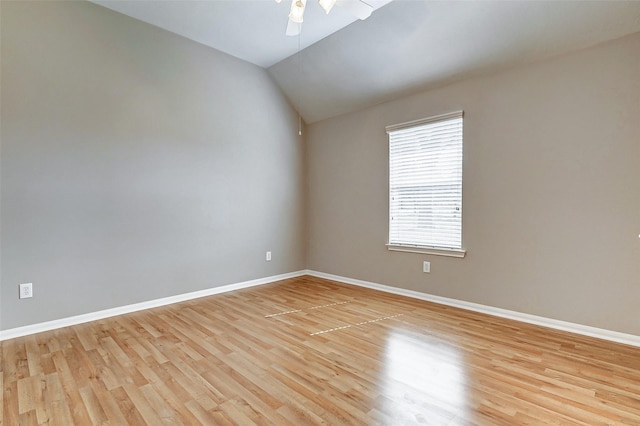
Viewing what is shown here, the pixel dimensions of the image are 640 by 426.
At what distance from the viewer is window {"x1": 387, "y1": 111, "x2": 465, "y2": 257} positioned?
11.1 ft

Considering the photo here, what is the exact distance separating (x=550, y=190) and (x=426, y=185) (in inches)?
46.0

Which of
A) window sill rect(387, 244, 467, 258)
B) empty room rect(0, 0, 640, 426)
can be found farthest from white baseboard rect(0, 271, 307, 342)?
window sill rect(387, 244, 467, 258)

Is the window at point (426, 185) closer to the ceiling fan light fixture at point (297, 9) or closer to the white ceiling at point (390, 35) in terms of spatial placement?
the white ceiling at point (390, 35)

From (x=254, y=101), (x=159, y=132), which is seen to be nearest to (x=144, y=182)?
(x=159, y=132)

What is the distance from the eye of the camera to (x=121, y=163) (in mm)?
3205

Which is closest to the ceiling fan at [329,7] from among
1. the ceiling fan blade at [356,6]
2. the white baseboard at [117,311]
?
the ceiling fan blade at [356,6]

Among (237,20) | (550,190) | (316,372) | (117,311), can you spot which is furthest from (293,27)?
(117,311)

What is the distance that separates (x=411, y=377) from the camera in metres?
1.96

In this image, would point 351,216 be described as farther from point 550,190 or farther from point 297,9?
point 297,9

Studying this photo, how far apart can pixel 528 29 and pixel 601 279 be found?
2.15 m

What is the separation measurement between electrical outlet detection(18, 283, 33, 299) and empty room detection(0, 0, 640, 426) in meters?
0.02

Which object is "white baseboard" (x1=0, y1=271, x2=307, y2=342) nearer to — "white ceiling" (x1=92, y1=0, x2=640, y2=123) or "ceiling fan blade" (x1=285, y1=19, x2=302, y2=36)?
"white ceiling" (x1=92, y1=0, x2=640, y2=123)

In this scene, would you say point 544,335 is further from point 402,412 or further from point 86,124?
point 86,124

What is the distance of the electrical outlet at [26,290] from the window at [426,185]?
3.62 m
